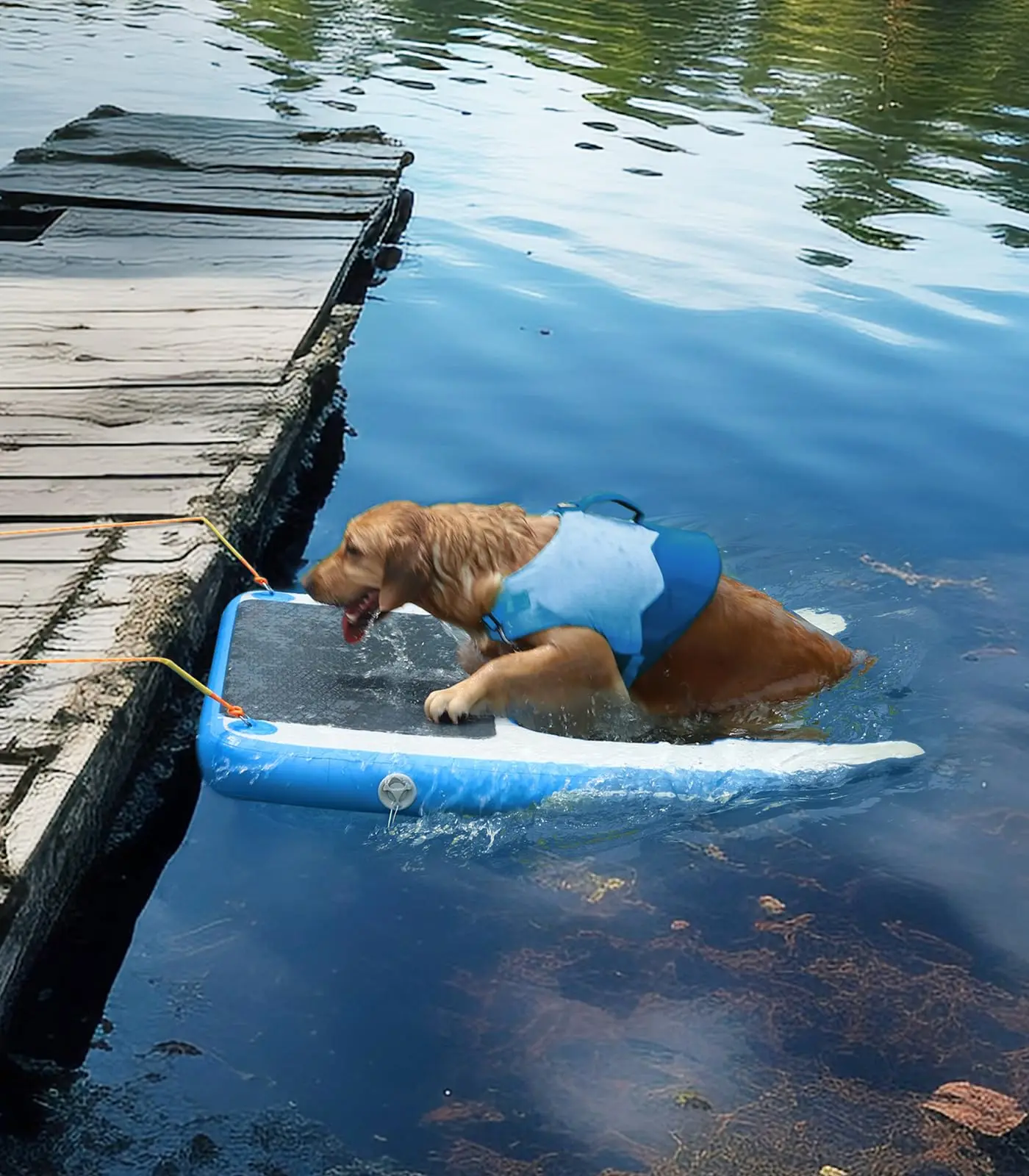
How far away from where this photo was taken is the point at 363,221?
1059 centimetres

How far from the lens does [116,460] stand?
607cm

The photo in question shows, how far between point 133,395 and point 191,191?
476cm

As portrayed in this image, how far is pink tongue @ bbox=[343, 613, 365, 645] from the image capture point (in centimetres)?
502

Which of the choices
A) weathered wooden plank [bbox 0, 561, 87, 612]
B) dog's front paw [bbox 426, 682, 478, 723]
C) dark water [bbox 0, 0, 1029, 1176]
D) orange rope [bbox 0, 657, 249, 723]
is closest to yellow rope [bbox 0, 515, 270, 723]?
orange rope [bbox 0, 657, 249, 723]

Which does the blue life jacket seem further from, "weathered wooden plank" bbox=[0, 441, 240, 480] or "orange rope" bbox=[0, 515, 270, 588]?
"weathered wooden plank" bbox=[0, 441, 240, 480]

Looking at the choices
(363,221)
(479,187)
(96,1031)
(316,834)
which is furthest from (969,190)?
(96,1031)

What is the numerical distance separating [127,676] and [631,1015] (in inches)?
71.5

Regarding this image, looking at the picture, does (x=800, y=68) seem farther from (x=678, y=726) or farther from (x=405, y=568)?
(x=405, y=568)

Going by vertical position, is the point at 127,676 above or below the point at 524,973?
above

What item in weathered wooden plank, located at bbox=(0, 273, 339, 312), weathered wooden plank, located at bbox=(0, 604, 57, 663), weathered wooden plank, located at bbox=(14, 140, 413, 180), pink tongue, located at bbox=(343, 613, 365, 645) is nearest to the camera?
weathered wooden plank, located at bbox=(0, 604, 57, 663)

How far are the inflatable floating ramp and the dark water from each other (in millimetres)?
112

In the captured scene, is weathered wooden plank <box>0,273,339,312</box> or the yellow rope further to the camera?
weathered wooden plank <box>0,273,339,312</box>

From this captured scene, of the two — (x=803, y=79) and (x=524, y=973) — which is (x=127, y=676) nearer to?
(x=524, y=973)

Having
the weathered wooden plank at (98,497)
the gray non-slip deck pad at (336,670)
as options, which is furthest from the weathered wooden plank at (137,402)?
the gray non-slip deck pad at (336,670)
